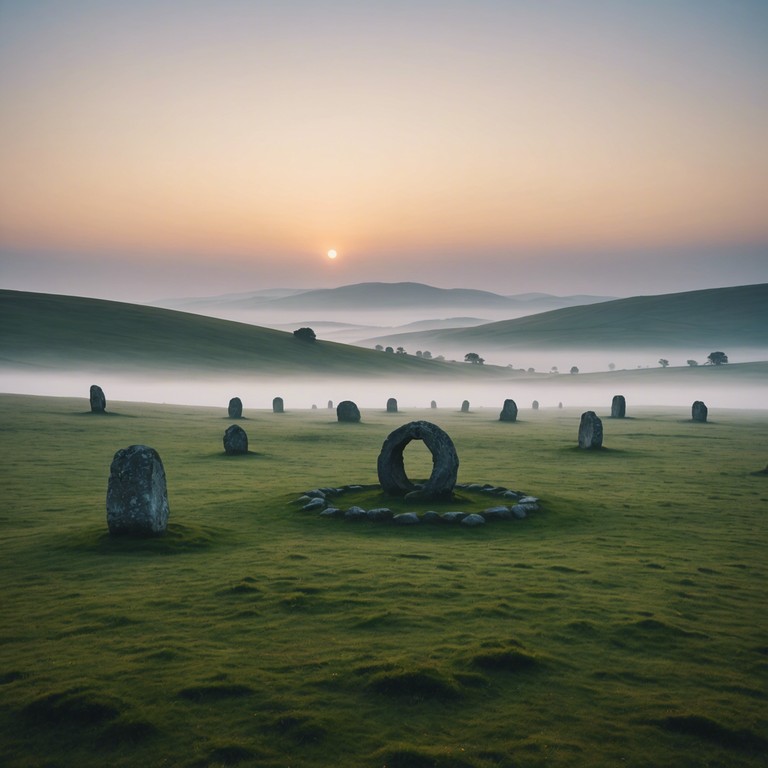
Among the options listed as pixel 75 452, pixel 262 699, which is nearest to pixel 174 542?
pixel 262 699

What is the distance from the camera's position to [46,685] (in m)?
8.62

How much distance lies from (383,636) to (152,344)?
128 m

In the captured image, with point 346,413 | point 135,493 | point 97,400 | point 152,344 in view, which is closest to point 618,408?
point 346,413

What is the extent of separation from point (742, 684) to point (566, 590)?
13.8ft

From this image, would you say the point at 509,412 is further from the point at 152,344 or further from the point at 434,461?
the point at 152,344

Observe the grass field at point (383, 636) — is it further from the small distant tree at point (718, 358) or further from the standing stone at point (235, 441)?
the small distant tree at point (718, 358)

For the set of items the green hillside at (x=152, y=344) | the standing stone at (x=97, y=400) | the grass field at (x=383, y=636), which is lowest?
the grass field at (x=383, y=636)

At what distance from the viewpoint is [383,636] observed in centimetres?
1052

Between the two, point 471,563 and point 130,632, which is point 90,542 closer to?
point 130,632

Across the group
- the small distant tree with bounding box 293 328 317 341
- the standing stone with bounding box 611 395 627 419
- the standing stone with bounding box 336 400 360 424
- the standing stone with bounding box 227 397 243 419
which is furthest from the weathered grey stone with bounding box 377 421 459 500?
the small distant tree with bounding box 293 328 317 341

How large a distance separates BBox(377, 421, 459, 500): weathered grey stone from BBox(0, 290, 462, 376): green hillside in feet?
332

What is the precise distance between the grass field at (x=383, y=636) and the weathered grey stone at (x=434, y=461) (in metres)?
2.55

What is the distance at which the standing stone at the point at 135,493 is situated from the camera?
Result: 53.0 ft

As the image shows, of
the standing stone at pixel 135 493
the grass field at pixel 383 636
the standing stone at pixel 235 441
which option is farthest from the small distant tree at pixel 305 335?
the standing stone at pixel 135 493
